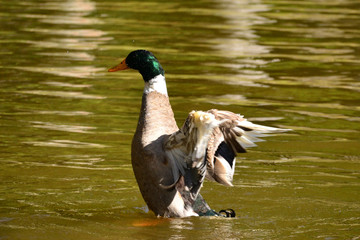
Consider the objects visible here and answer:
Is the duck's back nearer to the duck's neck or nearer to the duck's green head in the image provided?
the duck's neck

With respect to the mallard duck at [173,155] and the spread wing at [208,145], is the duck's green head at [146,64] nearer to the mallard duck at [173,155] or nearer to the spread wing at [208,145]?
the mallard duck at [173,155]

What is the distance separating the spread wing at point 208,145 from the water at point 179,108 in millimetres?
414

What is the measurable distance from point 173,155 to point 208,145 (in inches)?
12.3

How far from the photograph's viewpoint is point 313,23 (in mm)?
19531

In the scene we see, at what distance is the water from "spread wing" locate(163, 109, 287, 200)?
1.36ft

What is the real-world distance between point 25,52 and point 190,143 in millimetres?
8955

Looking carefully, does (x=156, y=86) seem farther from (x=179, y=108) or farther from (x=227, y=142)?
(x=179, y=108)

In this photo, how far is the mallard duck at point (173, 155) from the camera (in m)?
7.66

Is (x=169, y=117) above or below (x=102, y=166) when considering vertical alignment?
above

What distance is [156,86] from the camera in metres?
8.04

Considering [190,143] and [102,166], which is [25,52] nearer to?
[102,166]

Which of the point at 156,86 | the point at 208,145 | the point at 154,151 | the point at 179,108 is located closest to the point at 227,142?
the point at 208,145

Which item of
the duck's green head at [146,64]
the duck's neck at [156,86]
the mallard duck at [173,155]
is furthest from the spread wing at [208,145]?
the duck's green head at [146,64]

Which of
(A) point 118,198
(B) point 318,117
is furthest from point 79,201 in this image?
(B) point 318,117
